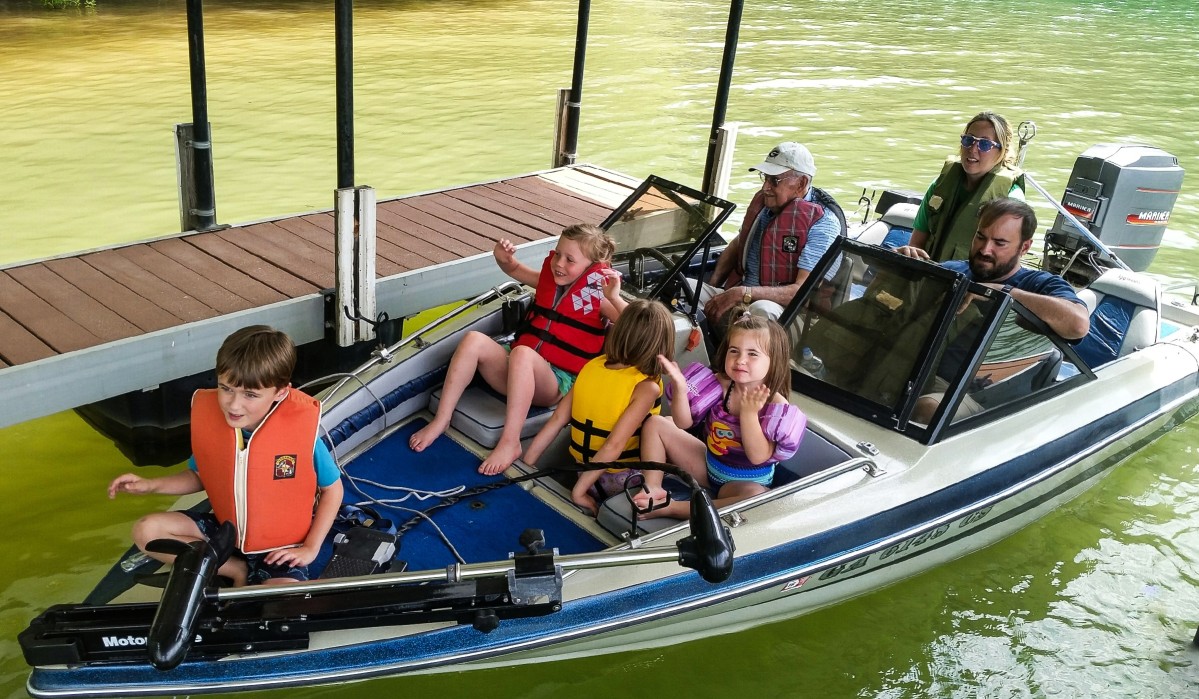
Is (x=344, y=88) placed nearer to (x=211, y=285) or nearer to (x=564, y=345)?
(x=211, y=285)

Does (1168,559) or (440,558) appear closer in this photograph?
(440,558)

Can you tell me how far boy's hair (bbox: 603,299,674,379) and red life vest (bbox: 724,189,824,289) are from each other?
1.28 meters

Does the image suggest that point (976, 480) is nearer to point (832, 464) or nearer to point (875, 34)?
point (832, 464)

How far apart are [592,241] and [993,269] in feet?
5.44

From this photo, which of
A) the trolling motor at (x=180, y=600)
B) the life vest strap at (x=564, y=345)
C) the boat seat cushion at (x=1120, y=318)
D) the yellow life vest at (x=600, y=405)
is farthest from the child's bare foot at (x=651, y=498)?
the boat seat cushion at (x=1120, y=318)

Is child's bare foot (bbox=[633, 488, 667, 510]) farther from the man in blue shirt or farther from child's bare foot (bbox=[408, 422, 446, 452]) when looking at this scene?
the man in blue shirt

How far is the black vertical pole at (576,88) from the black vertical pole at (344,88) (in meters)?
2.70

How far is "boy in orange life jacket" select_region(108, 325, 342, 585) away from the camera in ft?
9.18

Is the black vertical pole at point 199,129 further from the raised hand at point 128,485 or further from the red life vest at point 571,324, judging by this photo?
the raised hand at point 128,485

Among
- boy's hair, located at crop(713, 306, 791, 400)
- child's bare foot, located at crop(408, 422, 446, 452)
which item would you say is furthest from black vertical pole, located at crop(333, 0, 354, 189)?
boy's hair, located at crop(713, 306, 791, 400)

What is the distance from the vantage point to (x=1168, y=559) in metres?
4.47

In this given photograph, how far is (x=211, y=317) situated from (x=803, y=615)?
9.74ft

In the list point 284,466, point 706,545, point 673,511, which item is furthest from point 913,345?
point 284,466

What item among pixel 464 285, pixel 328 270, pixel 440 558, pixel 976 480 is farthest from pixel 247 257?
pixel 976 480
